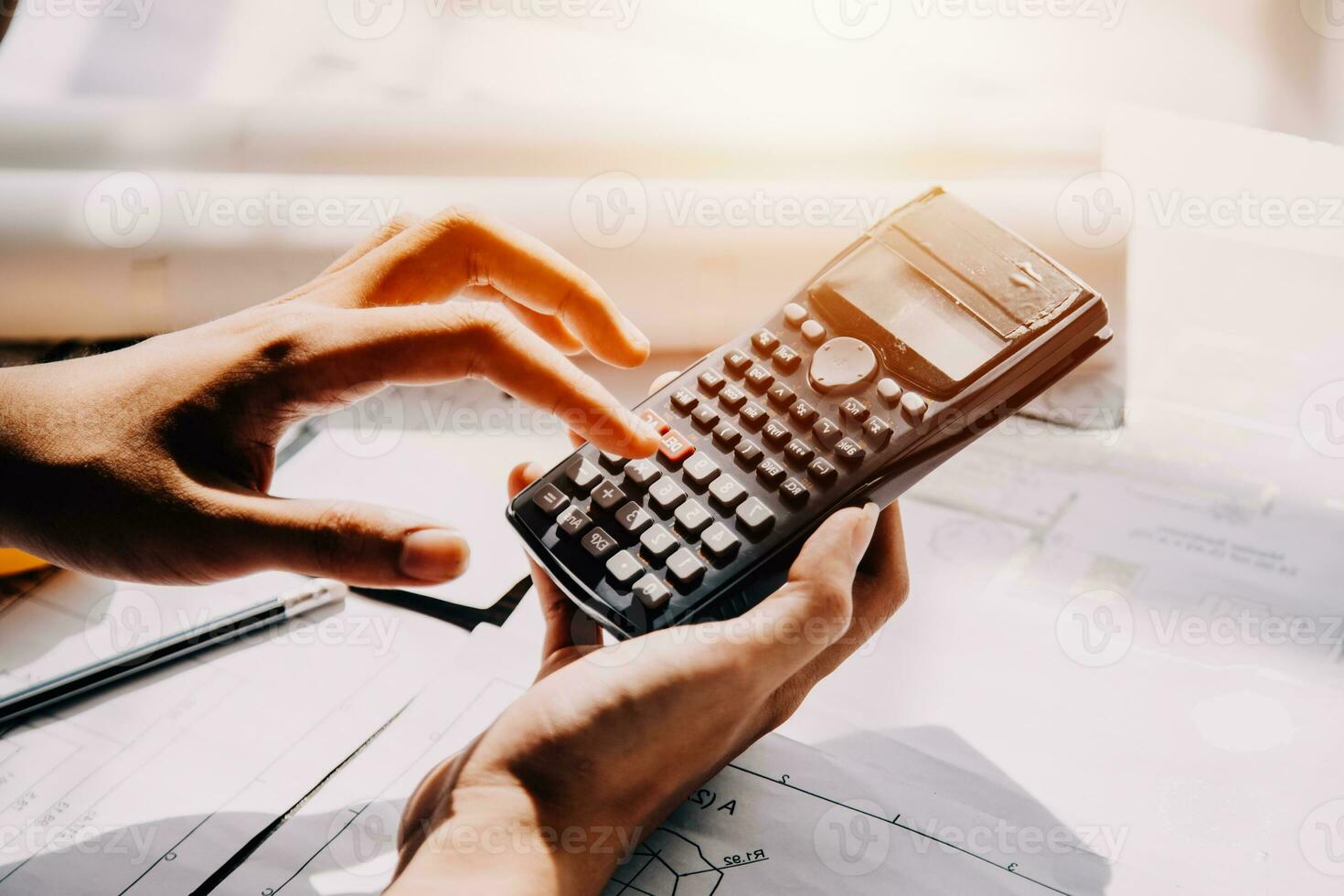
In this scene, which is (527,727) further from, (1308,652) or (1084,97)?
(1084,97)

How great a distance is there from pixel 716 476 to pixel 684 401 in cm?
6

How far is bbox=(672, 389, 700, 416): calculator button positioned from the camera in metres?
0.54

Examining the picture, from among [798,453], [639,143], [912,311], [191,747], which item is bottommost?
[191,747]

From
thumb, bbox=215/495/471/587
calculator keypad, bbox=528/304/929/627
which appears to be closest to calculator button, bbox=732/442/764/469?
calculator keypad, bbox=528/304/929/627

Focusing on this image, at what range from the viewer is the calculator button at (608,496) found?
19.4 inches

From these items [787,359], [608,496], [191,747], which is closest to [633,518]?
[608,496]

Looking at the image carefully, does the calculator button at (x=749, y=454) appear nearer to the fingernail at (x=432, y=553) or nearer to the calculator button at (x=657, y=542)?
the calculator button at (x=657, y=542)

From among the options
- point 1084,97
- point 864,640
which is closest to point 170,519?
point 864,640

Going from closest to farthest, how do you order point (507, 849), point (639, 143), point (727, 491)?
1. point (507, 849)
2. point (727, 491)
3. point (639, 143)

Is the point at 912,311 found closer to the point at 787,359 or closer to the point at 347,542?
the point at 787,359

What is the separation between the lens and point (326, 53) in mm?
843

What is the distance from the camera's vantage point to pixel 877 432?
0.49 meters

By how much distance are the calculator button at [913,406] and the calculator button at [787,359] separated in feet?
0.21

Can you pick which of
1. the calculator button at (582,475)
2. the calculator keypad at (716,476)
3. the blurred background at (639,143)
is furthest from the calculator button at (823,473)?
the blurred background at (639,143)
